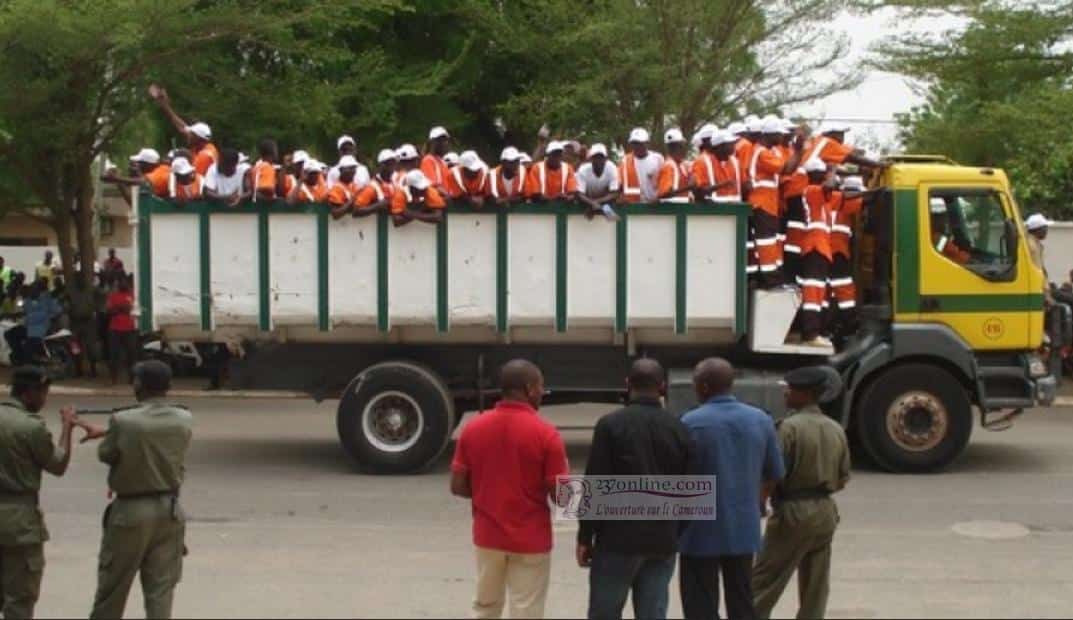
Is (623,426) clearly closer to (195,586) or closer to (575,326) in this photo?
(195,586)

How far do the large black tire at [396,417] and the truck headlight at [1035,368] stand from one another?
484 centimetres

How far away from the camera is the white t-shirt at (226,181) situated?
39.9ft

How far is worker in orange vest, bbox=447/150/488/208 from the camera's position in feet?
39.4

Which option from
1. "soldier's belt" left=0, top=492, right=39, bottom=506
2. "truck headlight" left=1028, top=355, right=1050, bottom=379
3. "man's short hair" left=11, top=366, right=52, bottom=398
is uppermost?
"man's short hair" left=11, top=366, right=52, bottom=398

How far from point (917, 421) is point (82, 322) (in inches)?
488

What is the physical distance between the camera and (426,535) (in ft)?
32.6

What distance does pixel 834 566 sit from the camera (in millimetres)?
9031

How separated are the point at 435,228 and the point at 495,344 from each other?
1132 millimetres

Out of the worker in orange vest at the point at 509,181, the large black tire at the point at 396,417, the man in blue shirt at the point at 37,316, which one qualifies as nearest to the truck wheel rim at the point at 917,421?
the worker in orange vest at the point at 509,181

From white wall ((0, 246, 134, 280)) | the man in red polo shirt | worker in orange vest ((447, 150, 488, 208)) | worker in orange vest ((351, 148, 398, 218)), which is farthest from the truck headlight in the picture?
white wall ((0, 246, 134, 280))

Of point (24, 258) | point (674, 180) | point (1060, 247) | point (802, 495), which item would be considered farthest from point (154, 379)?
point (24, 258)

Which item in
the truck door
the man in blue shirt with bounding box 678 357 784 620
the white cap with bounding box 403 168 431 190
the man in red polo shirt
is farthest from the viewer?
the truck door

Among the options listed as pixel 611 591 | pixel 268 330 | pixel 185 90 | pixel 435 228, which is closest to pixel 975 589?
pixel 611 591
